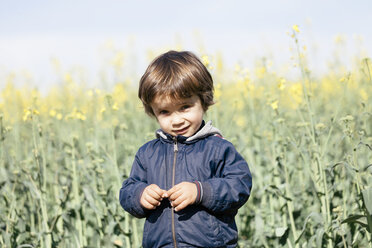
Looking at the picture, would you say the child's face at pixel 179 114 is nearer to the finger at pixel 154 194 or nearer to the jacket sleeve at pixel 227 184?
the jacket sleeve at pixel 227 184

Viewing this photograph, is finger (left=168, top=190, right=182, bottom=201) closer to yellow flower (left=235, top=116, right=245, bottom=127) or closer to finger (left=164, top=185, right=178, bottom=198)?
finger (left=164, top=185, right=178, bottom=198)

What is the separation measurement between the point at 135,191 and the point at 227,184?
408 millimetres

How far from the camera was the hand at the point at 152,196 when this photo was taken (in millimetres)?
1850

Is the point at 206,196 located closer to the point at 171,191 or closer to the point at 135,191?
the point at 171,191

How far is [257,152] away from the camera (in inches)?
161

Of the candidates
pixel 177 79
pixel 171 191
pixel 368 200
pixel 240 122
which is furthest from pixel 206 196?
pixel 240 122

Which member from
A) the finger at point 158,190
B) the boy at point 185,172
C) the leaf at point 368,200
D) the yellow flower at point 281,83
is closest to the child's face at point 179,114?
the boy at point 185,172

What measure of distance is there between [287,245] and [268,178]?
742 millimetres

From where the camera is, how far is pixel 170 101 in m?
1.98

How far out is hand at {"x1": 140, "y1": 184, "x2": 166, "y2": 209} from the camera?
1850mm

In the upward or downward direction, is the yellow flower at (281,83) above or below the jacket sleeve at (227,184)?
above

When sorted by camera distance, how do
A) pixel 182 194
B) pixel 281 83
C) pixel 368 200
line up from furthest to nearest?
pixel 281 83 < pixel 368 200 < pixel 182 194

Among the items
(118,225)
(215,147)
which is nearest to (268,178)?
(118,225)

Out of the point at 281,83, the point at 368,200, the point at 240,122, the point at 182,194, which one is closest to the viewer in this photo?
the point at 182,194
